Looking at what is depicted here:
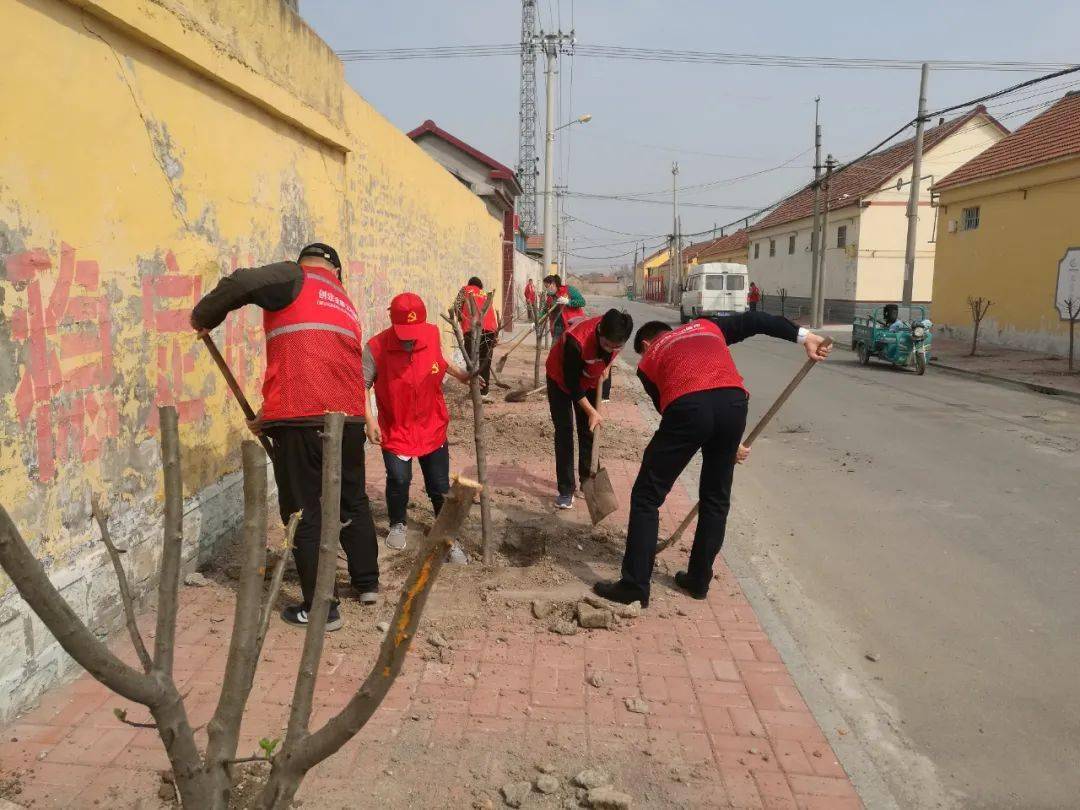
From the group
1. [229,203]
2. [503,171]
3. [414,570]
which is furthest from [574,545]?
[503,171]

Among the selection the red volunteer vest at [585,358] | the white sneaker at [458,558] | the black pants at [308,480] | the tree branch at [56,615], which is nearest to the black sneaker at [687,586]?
the white sneaker at [458,558]

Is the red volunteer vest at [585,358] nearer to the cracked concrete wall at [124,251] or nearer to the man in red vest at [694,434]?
the man in red vest at [694,434]

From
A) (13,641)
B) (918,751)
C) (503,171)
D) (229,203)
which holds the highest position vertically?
(503,171)

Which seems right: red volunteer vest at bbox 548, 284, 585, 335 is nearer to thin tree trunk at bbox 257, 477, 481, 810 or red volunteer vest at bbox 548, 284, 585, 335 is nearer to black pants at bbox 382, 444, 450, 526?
black pants at bbox 382, 444, 450, 526

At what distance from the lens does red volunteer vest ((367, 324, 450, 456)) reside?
15.0ft

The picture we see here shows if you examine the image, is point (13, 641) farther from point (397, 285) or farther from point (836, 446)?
point (836, 446)

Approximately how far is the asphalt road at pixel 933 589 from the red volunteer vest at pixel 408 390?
2.06m

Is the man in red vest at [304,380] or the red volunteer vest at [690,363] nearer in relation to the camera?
the man in red vest at [304,380]

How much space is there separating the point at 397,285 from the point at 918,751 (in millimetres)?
7357

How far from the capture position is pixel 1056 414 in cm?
1049

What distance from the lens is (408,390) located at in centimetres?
460

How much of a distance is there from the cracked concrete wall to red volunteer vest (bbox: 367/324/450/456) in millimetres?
942

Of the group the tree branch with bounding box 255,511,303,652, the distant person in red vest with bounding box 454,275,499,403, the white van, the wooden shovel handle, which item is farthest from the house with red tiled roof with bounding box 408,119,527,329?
the tree branch with bounding box 255,511,303,652

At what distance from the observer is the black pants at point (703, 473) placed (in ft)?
13.1
